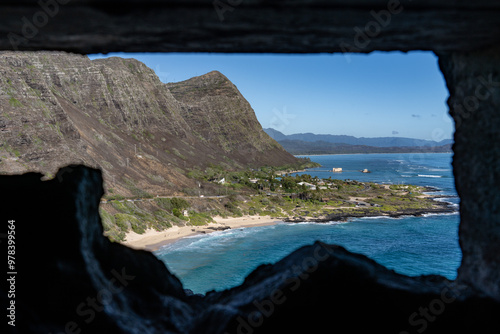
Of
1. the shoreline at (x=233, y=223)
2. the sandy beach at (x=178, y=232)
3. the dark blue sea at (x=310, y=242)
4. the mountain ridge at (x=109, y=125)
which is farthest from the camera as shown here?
the mountain ridge at (x=109, y=125)

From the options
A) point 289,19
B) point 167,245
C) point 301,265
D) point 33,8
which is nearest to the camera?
point 33,8

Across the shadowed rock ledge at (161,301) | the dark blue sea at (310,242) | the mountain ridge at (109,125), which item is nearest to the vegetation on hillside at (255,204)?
the dark blue sea at (310,242)

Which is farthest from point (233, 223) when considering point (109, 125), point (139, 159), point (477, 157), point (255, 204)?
point (477, 157)

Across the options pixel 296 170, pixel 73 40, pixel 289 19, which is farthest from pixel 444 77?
pixel 296 170

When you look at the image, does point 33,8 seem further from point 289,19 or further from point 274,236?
point 274,236

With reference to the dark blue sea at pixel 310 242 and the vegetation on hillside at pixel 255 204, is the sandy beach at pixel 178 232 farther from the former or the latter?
the dark blue sea at pixel 310 242

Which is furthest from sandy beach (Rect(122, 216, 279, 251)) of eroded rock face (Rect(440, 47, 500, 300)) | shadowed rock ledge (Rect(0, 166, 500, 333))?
eroded rock face (Rect(440, 47, 500, 300))
